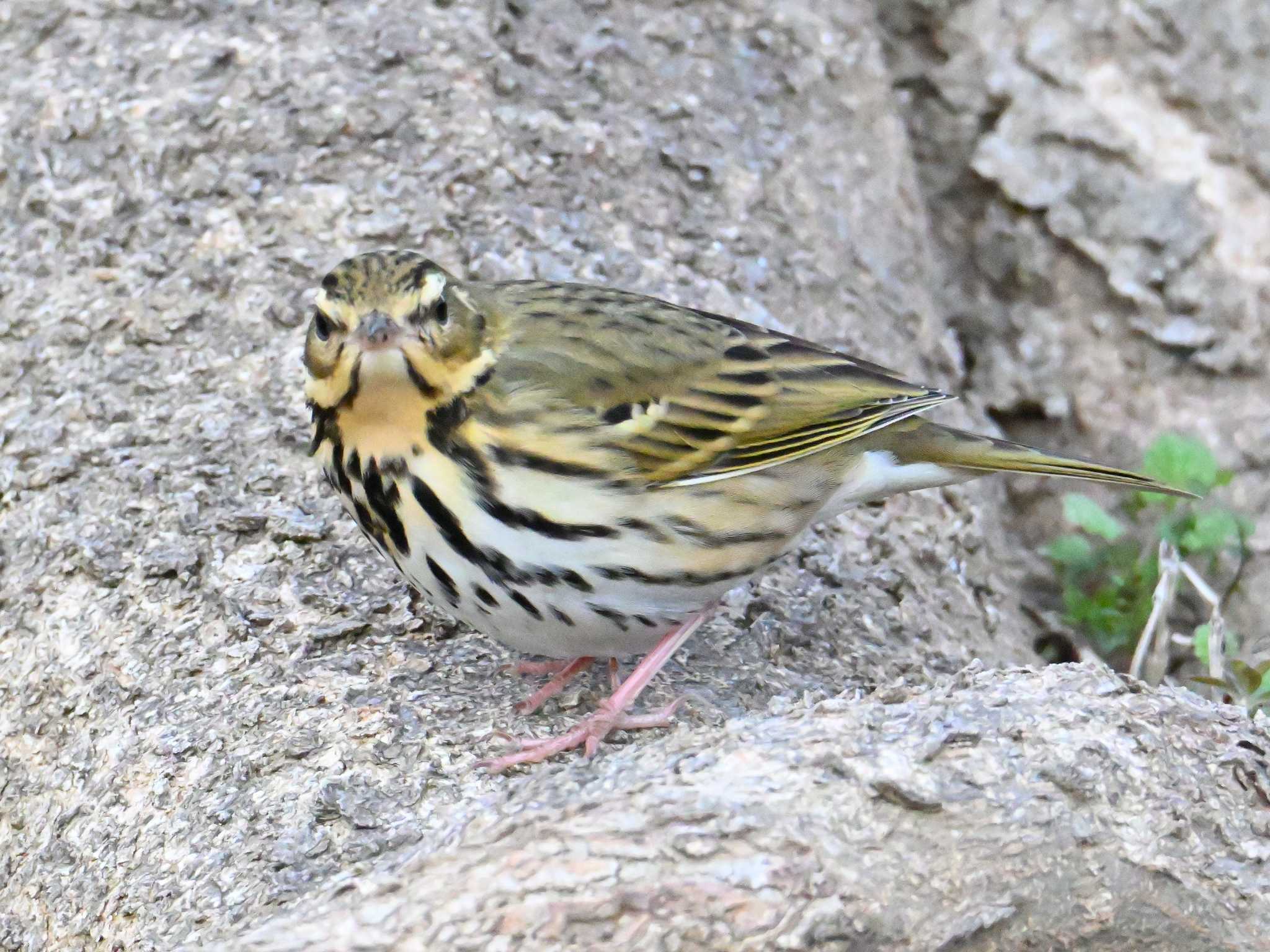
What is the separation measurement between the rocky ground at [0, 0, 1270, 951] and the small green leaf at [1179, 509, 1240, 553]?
0.59m

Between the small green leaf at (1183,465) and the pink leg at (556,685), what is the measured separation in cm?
208

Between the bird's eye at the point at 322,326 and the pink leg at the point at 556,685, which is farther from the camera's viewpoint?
the pink leg at the point at 556,685

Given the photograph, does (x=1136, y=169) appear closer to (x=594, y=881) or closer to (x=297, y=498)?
(x=297, y=498)

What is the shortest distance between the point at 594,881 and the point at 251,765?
1.24 meters

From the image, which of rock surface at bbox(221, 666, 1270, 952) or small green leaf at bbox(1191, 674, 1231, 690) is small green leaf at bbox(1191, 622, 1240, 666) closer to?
small green leaf at bbox(1191, 674, 1231, 690)

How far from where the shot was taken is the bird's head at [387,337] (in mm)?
3395

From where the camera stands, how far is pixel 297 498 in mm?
4527

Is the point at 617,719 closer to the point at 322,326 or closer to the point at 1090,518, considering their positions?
the point at 322,326

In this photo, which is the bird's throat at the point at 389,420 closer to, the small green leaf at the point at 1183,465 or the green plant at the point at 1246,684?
the green plant at the point at 1246,684

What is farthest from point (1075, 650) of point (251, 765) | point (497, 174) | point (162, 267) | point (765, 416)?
point (162, 267)

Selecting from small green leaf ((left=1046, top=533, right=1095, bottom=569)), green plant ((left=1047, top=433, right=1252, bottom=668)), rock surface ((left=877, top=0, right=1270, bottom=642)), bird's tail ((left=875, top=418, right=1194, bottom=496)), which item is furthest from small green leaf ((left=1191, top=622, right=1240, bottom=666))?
rock surface ((left=877, top=0, right=1270, bottom=642))

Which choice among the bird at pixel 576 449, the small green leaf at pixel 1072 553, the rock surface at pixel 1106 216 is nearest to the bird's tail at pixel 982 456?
the bird at pixel 576 449

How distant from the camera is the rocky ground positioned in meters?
3.00

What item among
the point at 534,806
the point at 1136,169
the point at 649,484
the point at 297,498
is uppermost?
the point at 1136,169
